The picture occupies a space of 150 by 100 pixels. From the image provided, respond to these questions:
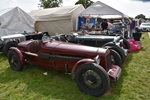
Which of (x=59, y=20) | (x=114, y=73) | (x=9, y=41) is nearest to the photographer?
(x=114, y=73)

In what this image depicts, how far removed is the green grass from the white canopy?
18.9 ft

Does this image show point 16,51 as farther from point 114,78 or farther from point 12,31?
point 12,31

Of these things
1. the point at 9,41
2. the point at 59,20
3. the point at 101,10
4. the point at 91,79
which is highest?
the point at 101,10

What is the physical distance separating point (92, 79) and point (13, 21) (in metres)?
8.96

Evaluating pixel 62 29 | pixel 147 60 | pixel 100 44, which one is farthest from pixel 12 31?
pixel 147 60

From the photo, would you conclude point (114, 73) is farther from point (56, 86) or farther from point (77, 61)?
point (56, 86)

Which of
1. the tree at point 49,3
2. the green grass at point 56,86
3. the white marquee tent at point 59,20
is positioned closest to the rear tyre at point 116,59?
the green grass at point 56,86

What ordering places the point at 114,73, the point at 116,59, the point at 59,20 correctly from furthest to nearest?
the point at 59,20 < the point at 116,59 < the point at 114,73

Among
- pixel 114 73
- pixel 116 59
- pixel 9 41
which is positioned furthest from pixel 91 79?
pixel 9 41

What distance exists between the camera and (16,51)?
474 centimetres

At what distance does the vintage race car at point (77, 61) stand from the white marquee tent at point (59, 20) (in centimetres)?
794

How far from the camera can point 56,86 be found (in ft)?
12.6

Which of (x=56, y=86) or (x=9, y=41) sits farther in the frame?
(x=9, y=41)

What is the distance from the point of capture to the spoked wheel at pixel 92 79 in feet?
9.97
